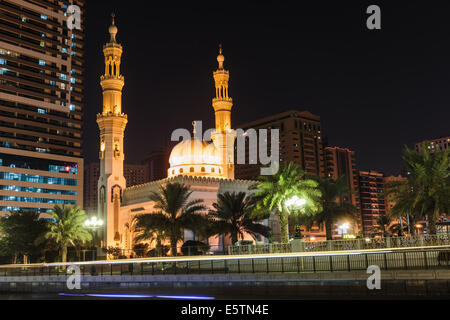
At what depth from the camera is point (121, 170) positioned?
61625mm

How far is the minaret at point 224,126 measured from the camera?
216 feet

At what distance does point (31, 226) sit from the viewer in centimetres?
5275

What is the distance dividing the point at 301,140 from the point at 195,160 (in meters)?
88.0

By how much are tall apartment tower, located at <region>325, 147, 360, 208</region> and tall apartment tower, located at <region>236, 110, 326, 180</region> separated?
3001mm

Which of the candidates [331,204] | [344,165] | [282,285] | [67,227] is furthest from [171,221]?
[344,165]

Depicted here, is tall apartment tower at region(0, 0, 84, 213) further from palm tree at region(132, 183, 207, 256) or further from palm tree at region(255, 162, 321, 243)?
palm tree at region(255, 162, 321, 243)

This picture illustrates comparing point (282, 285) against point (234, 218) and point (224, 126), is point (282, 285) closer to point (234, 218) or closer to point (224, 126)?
point (234, 218)

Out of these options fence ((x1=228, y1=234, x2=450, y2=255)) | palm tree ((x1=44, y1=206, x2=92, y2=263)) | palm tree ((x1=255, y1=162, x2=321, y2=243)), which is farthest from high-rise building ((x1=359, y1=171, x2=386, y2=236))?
fence ((x1=228, y1=234, x2=450, y2=255))

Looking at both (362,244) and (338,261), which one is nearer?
(338,261)

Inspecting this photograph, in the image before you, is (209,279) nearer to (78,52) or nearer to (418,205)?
(418,205)

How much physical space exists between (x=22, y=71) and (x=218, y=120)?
2371 inches

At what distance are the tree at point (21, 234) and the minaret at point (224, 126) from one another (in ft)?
78.1

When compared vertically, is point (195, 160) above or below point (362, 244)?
above

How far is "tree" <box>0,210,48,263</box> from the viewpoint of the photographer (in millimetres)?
50469
